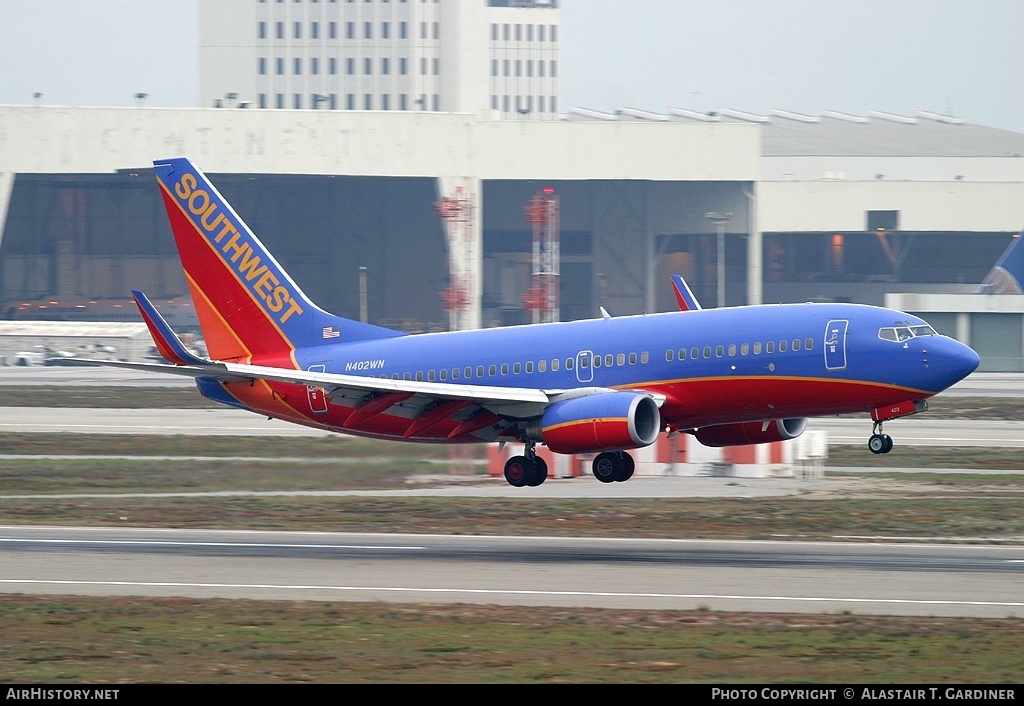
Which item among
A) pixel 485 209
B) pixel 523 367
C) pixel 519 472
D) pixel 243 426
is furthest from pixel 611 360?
pixel 485 209

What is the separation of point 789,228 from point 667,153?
47.9 feet

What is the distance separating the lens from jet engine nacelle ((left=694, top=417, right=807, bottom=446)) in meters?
38.8

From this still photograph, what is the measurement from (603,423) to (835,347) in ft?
22.0

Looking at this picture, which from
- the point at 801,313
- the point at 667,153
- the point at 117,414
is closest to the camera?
the point at 801,313

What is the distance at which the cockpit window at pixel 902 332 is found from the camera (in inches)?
1396

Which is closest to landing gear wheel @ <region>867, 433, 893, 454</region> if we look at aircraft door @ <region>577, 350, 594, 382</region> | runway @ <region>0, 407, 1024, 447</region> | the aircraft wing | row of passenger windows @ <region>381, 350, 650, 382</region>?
row of passenger windows @ <region>381, 350, 650, 382</region>

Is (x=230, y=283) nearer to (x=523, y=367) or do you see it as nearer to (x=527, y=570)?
(x=523, y=367)

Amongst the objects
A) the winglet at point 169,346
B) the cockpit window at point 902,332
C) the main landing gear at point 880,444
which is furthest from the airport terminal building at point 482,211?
the main landing gear at point 880,444

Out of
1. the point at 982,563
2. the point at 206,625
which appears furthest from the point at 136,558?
the point at 982,563

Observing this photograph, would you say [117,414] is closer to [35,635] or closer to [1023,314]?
[35,635]

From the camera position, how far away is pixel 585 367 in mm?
38469

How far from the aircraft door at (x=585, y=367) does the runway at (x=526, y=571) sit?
6.82m

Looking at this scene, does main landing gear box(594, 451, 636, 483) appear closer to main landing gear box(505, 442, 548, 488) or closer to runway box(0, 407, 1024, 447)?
main landing gear box(505, 442, 548, 488)

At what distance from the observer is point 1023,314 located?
10394 cm
